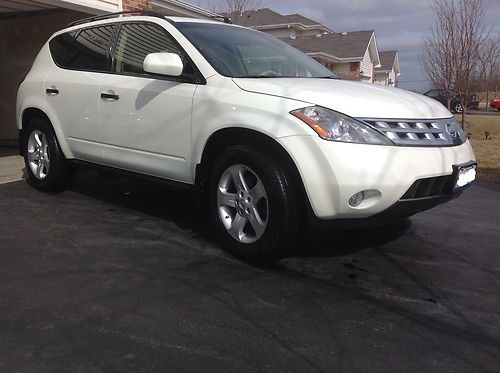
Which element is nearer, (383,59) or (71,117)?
(71,117)

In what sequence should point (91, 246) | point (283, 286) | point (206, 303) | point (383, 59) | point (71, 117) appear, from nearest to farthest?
point (206, 303) → point (283, 286) → point (91, 246) → point (71, 117) → point (383, 59)

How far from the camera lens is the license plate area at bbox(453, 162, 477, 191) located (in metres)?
3.87

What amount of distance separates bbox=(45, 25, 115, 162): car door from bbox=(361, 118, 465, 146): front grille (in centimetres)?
276

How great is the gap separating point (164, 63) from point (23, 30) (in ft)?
25.6

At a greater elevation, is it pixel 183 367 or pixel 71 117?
pixel 71 117

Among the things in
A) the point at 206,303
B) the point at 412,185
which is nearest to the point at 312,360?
the point at 206,303

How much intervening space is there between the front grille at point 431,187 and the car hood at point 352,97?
0.46 metres

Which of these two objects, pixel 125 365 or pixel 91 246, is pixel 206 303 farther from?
pixel 91 246

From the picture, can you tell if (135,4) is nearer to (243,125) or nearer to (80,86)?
(80,86)

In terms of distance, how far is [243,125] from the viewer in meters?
3.86

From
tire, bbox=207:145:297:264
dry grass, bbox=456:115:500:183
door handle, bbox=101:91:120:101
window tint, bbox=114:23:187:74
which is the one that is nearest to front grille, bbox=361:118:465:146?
tire, bbox=207:145:297:264

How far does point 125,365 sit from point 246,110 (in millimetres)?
1968

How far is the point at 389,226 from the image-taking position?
506 cm

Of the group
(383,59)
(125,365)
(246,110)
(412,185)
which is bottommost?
(125,365)
